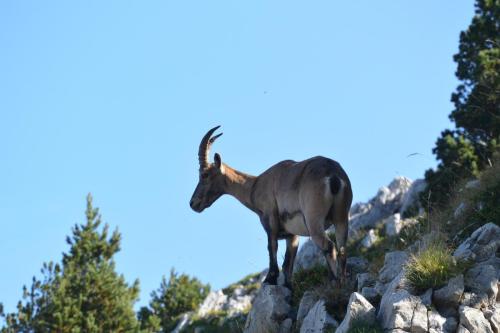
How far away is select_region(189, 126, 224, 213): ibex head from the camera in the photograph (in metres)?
20.5

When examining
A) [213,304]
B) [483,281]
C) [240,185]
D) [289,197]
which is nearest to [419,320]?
[483,281]

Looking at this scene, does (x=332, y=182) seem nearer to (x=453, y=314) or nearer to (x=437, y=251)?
(x=437, y=251)

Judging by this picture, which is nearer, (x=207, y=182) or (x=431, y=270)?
(x=431, y=270)

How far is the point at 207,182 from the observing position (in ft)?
67.7

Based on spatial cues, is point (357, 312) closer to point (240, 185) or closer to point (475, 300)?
point (475, 300)

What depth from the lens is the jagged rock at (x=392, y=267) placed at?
48.9 feet

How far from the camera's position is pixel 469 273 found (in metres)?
13.4

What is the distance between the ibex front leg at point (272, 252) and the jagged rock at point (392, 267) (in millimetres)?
3094

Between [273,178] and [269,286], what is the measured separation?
8.92 ft

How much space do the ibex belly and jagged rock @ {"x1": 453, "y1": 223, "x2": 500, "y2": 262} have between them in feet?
11.8

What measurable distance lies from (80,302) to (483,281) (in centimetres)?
2241

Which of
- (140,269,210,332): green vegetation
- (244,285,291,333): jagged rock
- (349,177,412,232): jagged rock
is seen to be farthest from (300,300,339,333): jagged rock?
(140,269,210,332): green vegetation

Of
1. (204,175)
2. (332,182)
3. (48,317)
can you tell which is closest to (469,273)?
(332,182)

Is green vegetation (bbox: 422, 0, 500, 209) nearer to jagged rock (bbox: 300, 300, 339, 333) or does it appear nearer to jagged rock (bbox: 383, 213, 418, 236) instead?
jagged rock (bbox: 383, 213, 418, 236)
